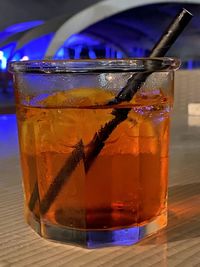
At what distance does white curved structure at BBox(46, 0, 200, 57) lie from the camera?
5812 millimetres

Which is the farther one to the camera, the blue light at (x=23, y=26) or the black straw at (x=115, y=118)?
the blue light at (x=23, y=26)

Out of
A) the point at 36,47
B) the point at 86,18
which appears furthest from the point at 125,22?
the point at 36,47

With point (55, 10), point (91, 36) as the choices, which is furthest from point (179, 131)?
point (91, 36)

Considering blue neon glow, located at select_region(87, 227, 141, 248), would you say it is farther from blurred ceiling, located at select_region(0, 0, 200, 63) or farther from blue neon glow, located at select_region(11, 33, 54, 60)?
blue neon glow, located at select_region(11, 33, 54, 60)

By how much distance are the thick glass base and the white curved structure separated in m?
5.39

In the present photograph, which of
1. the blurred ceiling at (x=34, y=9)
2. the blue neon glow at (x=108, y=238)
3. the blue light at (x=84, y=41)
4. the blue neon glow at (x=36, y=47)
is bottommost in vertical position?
the blue neon glow at (x=108, y=238)

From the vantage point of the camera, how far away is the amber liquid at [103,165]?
327 mm

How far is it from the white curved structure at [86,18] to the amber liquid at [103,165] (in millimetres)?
5371

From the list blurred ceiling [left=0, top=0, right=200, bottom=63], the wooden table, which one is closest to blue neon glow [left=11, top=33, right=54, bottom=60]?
blurred ceiling [left=0, top=0, right=200, bottom=63]

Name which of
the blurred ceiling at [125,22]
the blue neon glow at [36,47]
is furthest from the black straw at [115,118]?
the blue neon glow at [36,47]

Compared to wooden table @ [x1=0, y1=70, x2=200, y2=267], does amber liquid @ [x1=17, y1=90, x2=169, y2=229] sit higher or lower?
higher

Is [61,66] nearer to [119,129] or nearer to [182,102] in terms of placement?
[119,129]

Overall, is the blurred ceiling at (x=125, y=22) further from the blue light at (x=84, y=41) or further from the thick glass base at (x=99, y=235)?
the thick glass base at (x=99, y=235)

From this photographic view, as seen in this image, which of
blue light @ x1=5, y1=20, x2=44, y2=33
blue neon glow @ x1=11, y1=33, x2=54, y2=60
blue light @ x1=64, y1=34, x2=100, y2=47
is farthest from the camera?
blue light @ x1=64, y1=34, x2=100, y2=47
